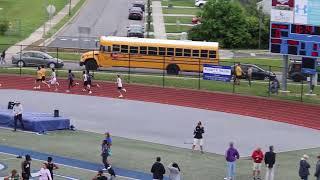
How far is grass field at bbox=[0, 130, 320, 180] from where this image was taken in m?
27.9

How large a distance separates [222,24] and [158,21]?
1432cm

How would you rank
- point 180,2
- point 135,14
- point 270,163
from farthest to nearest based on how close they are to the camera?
point 180,2 < point 135,14 < point 270,163

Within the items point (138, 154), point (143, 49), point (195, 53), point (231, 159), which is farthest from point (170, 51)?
point (231, 159)

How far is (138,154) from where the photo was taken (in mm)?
30312

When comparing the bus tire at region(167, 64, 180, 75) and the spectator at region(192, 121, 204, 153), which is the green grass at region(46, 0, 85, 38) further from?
the spectator at region(192, 121, 204, 153)

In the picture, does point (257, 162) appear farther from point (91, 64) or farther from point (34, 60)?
point (34, 60)

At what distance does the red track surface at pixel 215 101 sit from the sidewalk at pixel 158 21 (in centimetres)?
2916

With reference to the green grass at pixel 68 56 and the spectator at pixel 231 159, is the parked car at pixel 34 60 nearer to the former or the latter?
the green grass at pixel 68 56

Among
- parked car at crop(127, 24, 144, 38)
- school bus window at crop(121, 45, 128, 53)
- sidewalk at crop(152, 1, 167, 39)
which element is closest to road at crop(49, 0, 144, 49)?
parked car at crop(127, 24, 144, 38)

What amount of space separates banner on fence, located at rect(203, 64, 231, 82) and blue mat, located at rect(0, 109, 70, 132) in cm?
1787

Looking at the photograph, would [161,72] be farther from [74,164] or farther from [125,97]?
[74,164]

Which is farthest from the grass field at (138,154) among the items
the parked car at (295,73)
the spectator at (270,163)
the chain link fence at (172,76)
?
the parked car at (295,73)

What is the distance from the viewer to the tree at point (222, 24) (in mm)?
75938

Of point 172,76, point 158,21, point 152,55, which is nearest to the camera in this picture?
point 172,76
